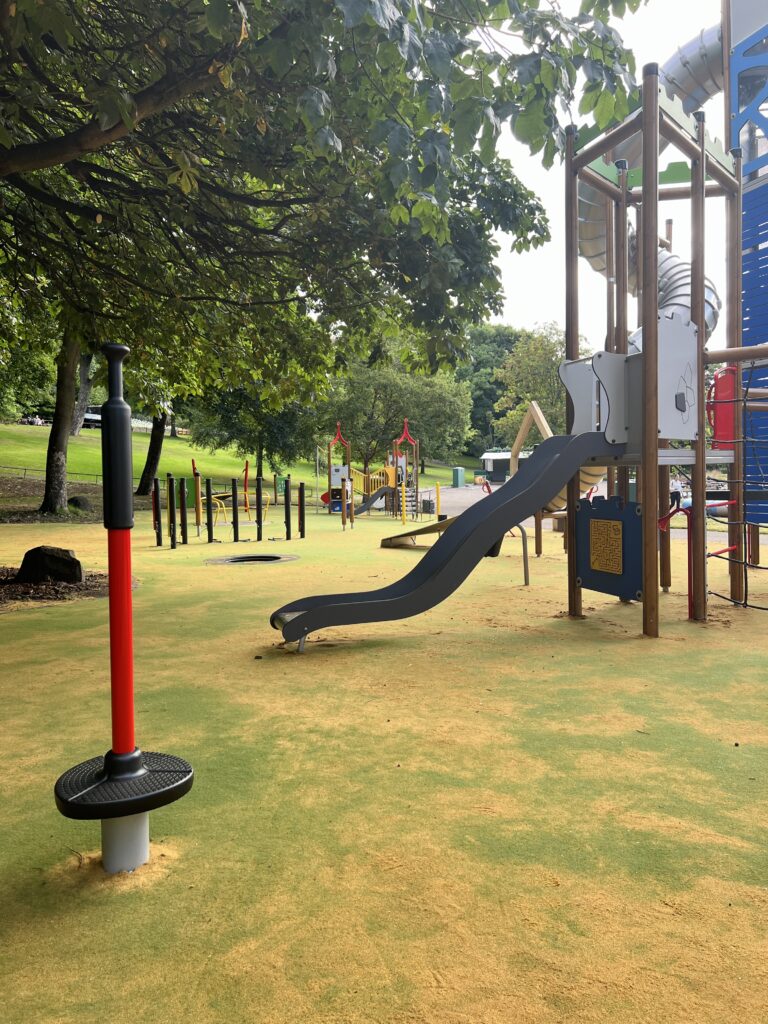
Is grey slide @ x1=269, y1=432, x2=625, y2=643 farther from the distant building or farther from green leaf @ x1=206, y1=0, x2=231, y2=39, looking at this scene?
the distant building

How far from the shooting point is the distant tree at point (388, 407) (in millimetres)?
32031

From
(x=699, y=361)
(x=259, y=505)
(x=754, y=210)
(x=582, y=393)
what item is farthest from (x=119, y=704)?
(x=754, y=210)

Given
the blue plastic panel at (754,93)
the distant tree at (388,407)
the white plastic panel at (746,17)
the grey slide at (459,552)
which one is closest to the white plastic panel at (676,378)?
the grey slide at (459,552)

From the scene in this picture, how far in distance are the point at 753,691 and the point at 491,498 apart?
2535 mm

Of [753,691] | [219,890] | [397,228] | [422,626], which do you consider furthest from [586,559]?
[219,890]

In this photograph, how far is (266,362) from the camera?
9680 mm

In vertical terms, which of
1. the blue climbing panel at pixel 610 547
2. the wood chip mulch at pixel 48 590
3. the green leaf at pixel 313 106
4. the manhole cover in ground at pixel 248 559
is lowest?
the wood chip mulch at pixel 48 590

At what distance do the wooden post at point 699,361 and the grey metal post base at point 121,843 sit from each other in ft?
16.7

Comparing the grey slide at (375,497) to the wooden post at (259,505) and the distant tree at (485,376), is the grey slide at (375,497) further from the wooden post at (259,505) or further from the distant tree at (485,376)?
the distant tree at (485,376)

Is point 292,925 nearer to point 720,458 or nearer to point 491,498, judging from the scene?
point 491,498

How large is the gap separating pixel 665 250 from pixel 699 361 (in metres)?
4.10

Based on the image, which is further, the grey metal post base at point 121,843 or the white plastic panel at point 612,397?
the white plastic panel at point 612,397

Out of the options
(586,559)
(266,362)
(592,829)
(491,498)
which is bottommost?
(592,829)

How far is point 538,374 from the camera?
36.3 meters
